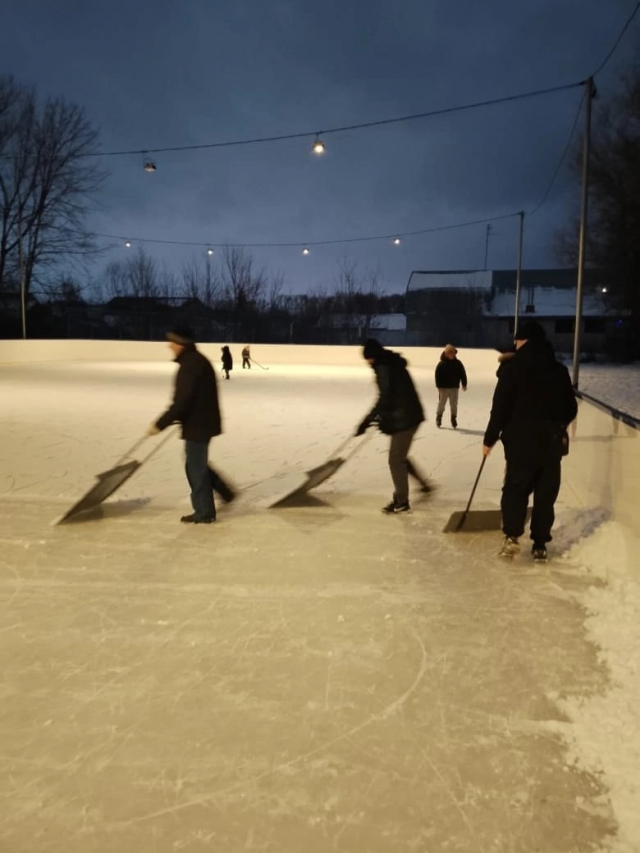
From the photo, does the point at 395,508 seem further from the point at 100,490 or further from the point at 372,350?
the point at 100,490

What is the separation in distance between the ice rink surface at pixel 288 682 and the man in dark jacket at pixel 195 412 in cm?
29

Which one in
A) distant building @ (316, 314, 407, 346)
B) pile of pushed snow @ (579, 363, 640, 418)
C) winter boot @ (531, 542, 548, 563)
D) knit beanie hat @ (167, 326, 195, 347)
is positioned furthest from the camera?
distant building @ (316, 314, 407, 346)

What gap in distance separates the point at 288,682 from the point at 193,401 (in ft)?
8.17

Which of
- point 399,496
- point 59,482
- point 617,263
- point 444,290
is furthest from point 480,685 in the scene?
point 444,290

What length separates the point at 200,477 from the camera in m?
4.84

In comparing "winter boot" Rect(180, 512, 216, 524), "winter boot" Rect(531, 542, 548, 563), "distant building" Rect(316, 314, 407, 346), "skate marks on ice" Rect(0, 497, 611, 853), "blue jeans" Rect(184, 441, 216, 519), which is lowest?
"skate marks on ice" Rect(0, 497, 611, 853)

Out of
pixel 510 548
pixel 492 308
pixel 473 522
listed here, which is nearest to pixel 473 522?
pixel 473 522

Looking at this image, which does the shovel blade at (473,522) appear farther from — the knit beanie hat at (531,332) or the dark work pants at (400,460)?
the knit beanie hat at (531,332)

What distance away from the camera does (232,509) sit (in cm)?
529

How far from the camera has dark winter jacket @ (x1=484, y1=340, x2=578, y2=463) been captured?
12.9 ft

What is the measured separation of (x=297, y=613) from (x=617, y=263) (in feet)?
114

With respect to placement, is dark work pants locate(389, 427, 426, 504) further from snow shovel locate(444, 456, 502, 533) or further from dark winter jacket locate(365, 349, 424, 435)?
snow shovel locate(444, 456, 502, 533)

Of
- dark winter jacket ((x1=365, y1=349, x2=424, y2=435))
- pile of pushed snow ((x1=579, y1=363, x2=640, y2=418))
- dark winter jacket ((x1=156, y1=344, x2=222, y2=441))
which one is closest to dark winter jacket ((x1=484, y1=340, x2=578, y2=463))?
dark winter jacket ((x1=365, y1=349, x2=424, y2=435))

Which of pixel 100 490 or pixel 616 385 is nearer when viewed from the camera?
pixel 100 490
